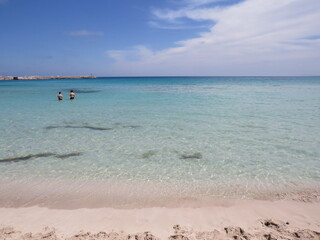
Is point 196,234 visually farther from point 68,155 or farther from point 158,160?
point 68,155

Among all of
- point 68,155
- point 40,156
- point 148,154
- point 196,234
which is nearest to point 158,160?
point 148,154

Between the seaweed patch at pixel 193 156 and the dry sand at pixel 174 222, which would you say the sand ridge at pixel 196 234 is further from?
the seaweed patch at pixel 193 156

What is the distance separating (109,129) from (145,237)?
9.65m

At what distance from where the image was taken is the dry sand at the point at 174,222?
14.1 ft

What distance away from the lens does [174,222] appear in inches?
188

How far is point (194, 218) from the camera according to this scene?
4.96 metres

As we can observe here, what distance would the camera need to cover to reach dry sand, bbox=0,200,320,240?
14.1 ft

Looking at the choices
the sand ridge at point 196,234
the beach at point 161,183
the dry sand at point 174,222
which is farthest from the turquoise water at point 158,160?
the sand ridge at point 196,234

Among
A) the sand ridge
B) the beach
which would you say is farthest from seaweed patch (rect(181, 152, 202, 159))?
the sand ridge

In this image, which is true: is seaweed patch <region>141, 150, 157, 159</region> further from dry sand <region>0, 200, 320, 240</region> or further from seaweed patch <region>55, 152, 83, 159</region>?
dry sand <region>0, 200, 320, 240</region>

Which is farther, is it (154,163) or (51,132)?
(51,132)

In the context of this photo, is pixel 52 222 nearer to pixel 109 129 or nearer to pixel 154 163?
pixel 154 163

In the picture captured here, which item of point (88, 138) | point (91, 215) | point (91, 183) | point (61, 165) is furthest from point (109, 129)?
point (91, 215)

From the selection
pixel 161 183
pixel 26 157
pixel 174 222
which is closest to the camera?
pixel 174 222
